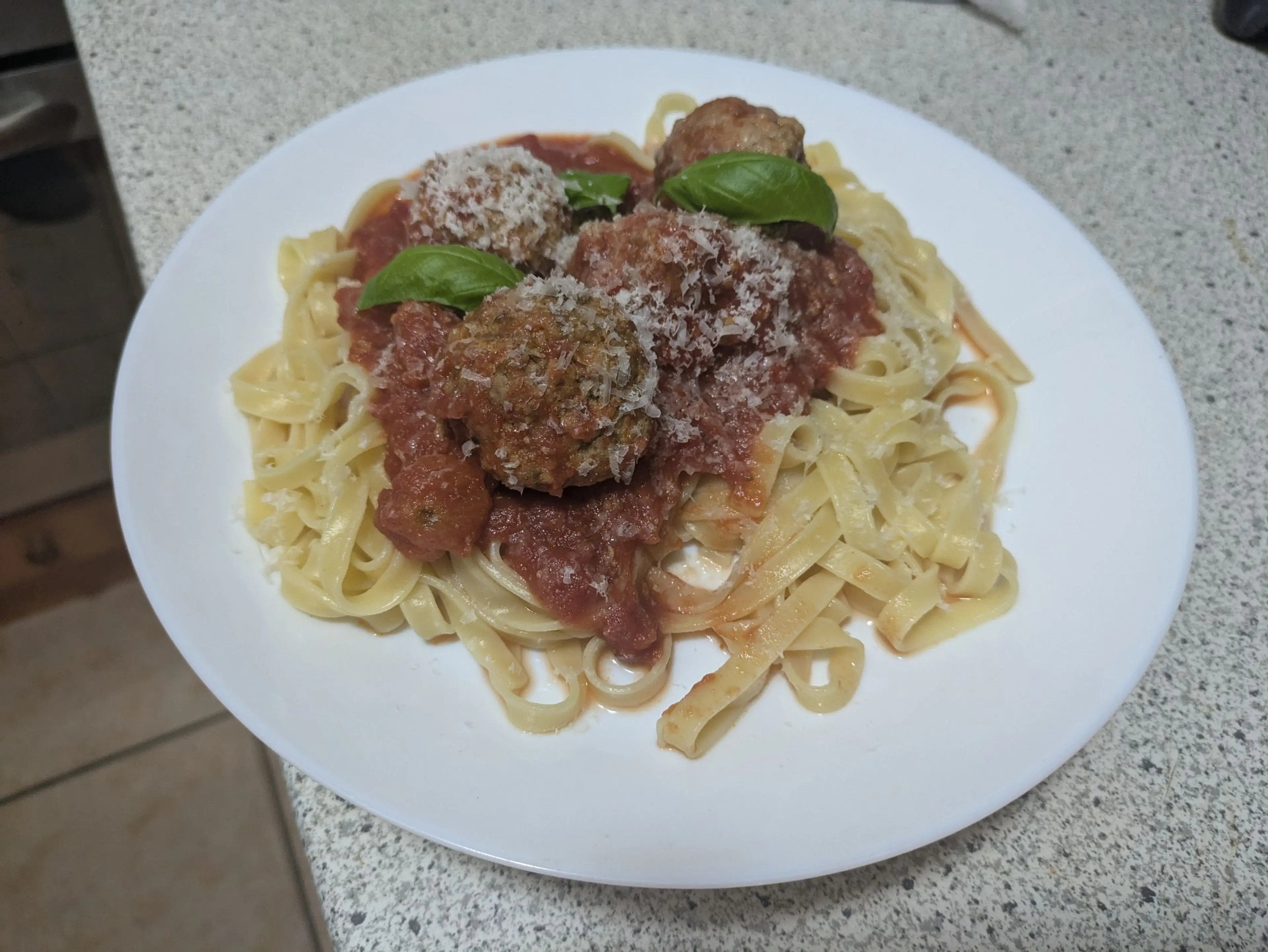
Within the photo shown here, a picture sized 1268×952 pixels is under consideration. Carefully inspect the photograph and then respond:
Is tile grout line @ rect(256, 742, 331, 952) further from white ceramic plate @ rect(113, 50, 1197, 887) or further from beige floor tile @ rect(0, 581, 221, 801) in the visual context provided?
white ceramic plate @ rect(113, 50, 1197, 887)

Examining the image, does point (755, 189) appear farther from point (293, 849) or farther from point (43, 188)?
point (43, 188)

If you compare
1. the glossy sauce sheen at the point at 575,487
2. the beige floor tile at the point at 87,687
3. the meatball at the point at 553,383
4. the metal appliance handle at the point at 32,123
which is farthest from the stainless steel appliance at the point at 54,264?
the meatball at the point at 553,383

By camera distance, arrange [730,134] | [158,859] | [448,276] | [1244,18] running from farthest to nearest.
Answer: [1244,18]
[158,859]
[730,134]
[448,276]

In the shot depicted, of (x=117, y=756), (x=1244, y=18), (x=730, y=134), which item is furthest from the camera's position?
(x=1244, y=18)

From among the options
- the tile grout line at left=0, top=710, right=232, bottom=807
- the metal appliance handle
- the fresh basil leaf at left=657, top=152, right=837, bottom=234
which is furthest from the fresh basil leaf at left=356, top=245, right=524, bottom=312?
the metal appliance handle

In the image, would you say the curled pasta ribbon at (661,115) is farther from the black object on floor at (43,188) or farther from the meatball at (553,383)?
the black object on floor at (43,188)

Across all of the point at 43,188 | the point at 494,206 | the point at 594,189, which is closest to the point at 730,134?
the point at 594,189
